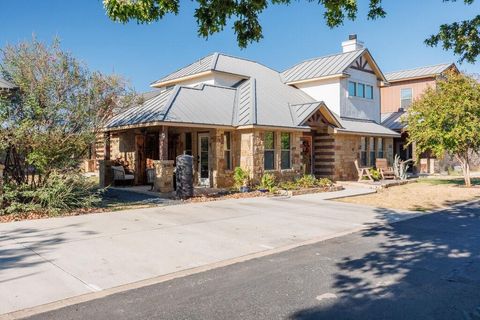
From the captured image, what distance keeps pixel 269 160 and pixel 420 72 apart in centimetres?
1930

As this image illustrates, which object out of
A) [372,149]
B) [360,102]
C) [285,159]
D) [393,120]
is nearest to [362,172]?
[372,149]

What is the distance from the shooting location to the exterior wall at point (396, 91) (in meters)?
29.6

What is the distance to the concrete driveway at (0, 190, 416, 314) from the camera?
5.37 metres

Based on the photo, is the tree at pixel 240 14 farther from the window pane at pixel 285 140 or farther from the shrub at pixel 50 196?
the window pane at pixel 285 140

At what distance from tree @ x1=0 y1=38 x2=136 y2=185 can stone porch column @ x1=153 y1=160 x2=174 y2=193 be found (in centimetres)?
310

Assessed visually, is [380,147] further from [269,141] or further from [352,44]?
[269,141]

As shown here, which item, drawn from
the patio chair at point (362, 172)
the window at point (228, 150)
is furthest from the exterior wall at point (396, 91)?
the window at point (228, 150)

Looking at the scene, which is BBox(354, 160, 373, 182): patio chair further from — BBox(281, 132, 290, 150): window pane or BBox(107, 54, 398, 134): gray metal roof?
BBox(281, 132, 290, 150): window pane

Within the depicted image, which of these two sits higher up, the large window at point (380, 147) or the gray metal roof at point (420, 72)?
the gray metal roof at point (420, 72)

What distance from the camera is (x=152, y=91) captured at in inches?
1359

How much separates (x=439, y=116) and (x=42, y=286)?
18350mm

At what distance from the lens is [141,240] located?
772cm

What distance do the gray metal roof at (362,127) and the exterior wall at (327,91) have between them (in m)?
0.95

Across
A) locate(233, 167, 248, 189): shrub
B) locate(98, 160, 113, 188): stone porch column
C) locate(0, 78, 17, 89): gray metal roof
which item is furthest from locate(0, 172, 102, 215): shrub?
locate(233, 167, 248, 189): shrub
